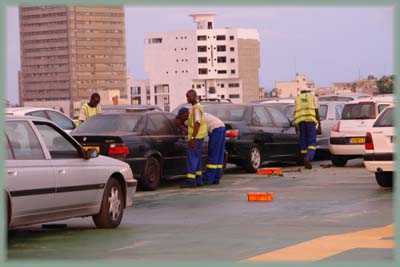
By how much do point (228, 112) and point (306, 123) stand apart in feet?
6.42

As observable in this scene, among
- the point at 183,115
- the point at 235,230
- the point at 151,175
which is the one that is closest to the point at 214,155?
the point at 183,115

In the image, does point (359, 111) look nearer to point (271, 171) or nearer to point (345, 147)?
point (345, 147)

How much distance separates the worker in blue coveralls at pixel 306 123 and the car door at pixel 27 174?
1202 cm

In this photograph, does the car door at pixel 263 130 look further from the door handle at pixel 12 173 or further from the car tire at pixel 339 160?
the door handle at pixel 12 173

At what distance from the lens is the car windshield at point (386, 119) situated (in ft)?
56.3

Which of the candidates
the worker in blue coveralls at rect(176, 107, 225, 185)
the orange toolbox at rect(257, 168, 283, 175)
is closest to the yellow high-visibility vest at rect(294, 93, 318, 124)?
the orange toolbox at rect(257, 168, 283, 175)

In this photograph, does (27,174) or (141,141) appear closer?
(27,174)

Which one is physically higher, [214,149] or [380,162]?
[214,149]

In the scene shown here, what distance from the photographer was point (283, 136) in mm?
23547

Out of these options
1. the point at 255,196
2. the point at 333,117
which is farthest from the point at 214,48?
the point at 255,196

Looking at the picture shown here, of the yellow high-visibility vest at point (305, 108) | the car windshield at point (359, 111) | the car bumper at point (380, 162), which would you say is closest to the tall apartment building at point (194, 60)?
the car windshield at point (359, 111)

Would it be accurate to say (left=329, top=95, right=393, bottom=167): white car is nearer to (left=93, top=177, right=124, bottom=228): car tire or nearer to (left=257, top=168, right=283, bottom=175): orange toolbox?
(left=257, top=168, right=283, bottom=175): orange toolbox

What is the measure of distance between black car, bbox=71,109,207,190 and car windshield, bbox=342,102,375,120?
5415 mm

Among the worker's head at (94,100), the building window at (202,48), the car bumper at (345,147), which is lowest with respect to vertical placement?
the car bumper at (345,147)
